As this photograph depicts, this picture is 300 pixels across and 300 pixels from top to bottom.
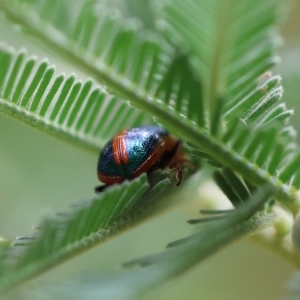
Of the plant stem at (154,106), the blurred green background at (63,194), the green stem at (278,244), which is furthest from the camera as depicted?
the blurred green background at (63,194)

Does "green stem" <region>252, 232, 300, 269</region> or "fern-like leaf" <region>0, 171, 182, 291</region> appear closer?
"fern-like leaf" <region>0, 171, 182, 291</region>

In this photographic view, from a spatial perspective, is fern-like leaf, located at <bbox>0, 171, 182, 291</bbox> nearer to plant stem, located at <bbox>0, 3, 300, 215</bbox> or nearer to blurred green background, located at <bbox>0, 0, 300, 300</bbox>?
plant stem, located at <bbox>0, 3, 300, 215</bbox>

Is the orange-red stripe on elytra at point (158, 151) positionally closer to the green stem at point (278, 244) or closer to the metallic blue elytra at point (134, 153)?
the metallic blue elytra at point (134, 153)

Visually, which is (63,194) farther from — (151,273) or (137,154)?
(151,273)

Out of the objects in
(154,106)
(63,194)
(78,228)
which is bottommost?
(63,194)

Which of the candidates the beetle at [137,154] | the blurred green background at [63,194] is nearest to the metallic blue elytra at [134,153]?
the beetle at [137,154]

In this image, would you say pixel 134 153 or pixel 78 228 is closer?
pixel 78 228

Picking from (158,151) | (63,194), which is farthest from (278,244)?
(63,194)

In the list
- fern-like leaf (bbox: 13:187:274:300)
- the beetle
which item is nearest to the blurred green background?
the beetle

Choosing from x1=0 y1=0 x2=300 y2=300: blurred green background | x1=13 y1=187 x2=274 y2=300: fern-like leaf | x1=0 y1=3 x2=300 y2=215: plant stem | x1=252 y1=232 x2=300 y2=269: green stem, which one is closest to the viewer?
x1=13 y1=187 x2=274 y2=300: fern-like leaf
